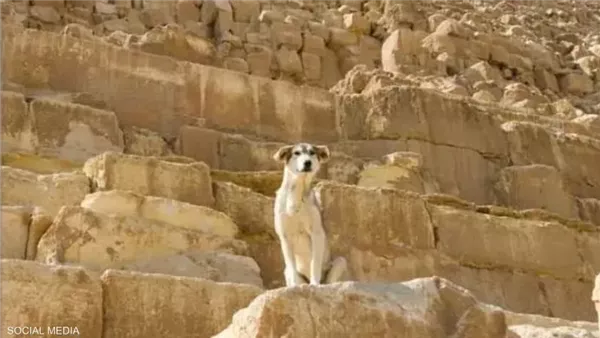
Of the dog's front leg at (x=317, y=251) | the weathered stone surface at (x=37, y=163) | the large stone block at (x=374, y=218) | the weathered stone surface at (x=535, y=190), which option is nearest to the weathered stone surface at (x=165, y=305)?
the dog's front leg at (x=317, y=251)

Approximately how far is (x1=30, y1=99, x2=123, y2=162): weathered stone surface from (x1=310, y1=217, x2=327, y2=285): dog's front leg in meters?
4.61

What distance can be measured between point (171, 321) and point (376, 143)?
294 inches

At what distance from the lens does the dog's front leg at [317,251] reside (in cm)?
798

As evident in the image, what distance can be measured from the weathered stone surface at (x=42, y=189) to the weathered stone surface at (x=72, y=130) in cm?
147

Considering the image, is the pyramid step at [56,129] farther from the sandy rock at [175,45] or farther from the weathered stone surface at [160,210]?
the sandy rock at [175,45]

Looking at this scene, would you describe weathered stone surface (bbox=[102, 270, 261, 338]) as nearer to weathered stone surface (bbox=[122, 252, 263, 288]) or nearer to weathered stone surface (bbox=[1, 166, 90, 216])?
weathered stone surface (bbox=[122, 252, 263, 288])

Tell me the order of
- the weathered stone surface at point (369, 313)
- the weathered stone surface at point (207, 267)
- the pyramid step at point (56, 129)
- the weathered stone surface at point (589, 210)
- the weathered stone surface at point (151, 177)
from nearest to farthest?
the weathered stone surface at point (369, 313)
the weathered stone surface at point (207, 267)
the weathered stone surface at point (151, 177)
the pyramid step at point (56, 129)
the weathered stone surface at point (589, 210)

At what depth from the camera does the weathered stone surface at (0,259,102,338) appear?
752 cm

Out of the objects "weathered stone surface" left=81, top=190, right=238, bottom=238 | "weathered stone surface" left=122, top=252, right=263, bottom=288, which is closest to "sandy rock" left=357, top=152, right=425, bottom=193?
"weathered stone surface" left=81, top=190, right=238, bottom=238

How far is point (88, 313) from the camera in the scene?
772 cm

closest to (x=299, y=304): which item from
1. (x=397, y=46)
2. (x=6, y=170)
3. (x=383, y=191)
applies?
(x=6, y=170)

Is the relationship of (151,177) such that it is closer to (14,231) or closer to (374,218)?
(14,231)

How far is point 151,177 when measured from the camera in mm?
10969

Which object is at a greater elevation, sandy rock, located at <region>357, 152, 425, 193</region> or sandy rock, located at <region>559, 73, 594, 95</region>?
sandy rock, located at <region>559, 73, 594, 95</region>
